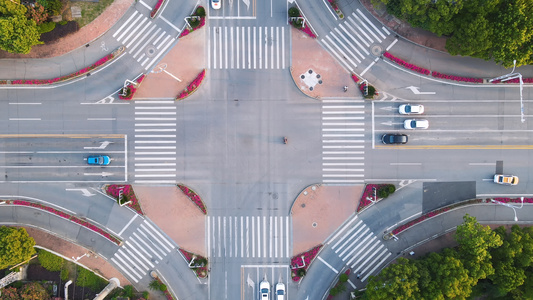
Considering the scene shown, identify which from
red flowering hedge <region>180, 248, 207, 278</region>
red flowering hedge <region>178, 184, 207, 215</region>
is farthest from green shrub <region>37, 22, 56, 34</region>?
red flowering hedge <region>180, 248, 207, 278</region>

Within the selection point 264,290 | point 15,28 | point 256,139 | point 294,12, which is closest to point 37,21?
point 15,28

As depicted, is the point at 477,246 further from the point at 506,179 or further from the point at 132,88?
the point at 132,88

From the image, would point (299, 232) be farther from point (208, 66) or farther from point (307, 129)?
point (208, 66)

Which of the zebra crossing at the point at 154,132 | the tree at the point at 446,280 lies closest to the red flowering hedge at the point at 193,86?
the zebra crossing at the point at 154,132

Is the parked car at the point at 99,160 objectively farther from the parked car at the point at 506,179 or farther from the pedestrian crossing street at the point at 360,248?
the parked car at the point at 506,179

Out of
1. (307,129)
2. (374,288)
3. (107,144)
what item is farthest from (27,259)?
(374,288)

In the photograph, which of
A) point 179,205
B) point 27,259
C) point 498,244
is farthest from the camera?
point 179,205
